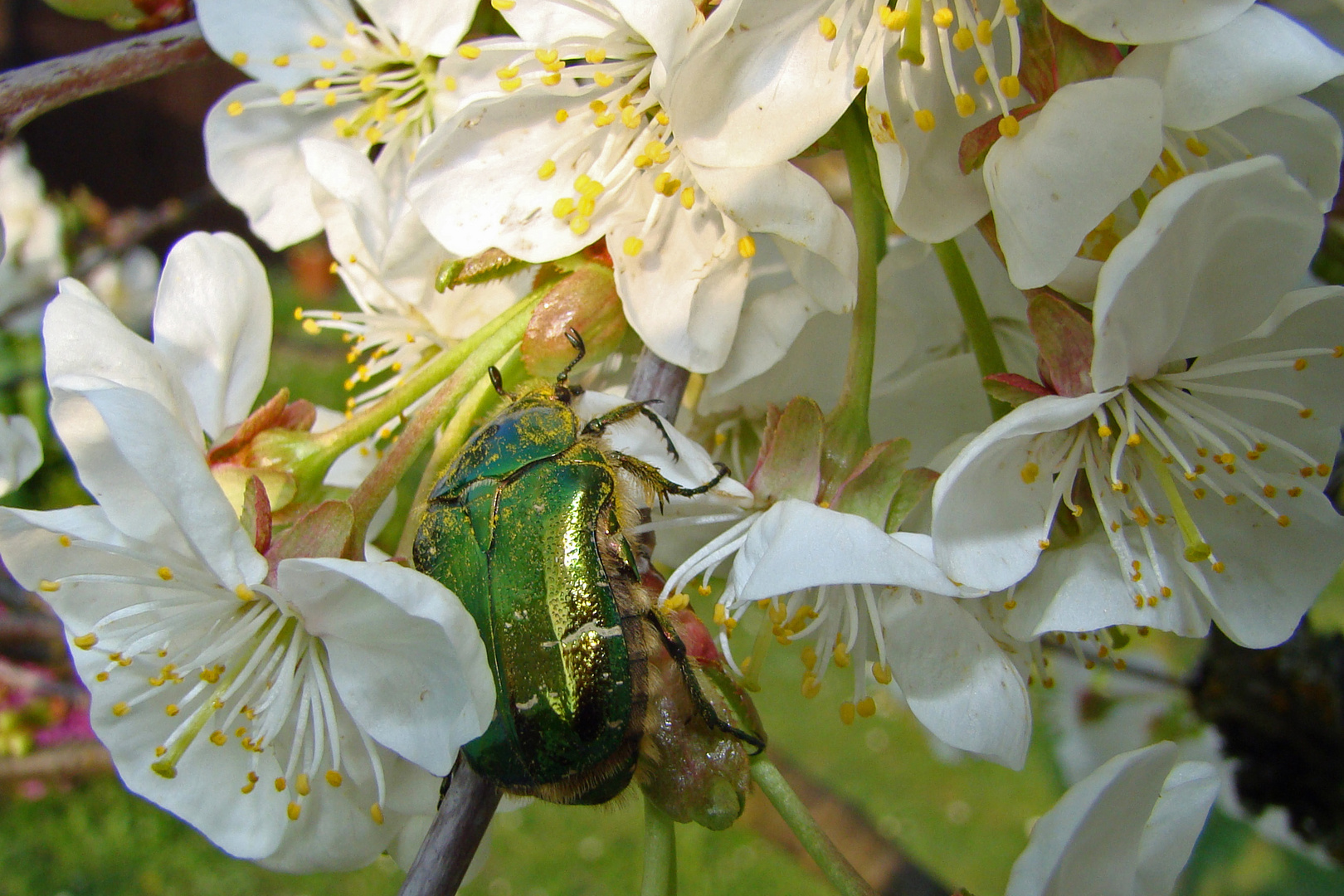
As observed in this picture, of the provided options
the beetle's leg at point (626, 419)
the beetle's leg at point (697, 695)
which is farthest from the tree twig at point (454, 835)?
the beetle's leg at point (626, 419)

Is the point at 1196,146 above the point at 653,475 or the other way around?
above

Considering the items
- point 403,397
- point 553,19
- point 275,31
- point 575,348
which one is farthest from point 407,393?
point 275,31

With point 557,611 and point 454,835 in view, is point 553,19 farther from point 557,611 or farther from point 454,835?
point 454,835

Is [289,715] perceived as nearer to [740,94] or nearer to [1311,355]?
[740,94]

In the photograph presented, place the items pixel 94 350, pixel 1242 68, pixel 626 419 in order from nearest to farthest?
pixel 1242 68
pixel 94 350
pixel 626 419

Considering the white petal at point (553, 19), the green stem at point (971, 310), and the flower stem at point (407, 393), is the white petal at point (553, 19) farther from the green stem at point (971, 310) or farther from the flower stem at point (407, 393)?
the green stem at point (971, 310)

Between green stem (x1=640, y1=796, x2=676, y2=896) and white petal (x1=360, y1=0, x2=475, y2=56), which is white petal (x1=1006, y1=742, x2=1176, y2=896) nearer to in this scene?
green stem (x1=640, y1=796, x2=676, y2=896)

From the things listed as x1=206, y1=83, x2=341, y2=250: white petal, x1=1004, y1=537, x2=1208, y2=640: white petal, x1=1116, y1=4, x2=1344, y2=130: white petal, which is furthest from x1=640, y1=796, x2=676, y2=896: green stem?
x1=206, y1=83, x2=341, y2=250: white petal
